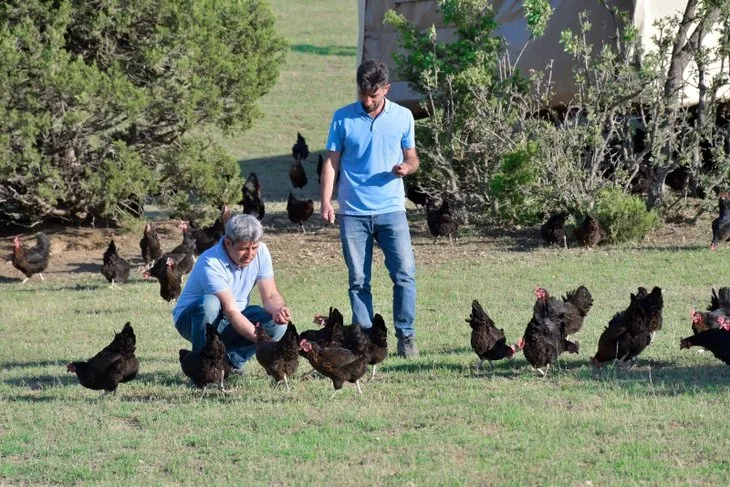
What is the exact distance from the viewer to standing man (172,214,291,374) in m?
8.94

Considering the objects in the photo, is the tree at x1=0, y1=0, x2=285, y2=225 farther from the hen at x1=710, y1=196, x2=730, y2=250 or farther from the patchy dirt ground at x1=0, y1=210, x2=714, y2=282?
the hen at x1=710, y1=196, x2=730, y2=250

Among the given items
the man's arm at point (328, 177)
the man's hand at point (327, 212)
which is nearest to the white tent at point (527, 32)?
the man's arm at point (328, 177)

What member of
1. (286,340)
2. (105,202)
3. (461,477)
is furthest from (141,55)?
(461,477)

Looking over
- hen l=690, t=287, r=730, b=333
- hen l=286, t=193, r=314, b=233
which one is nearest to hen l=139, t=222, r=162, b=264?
hen l=286, t=193, r=314, b=233

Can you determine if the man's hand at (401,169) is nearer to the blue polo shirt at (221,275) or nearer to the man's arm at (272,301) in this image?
the blue polo shirt at (221,275)

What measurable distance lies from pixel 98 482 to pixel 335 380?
2258 mm

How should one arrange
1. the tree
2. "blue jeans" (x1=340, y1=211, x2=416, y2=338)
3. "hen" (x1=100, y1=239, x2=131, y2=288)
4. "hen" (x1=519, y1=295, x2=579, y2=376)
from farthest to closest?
the tree < "hen" (x1=100, y1=239, x2=131, y2=288) < "blue jeans" (x1=340, y1=211, x2=416, y2=338) < "hen" (x1=519, y1=295, x2=579, y2=376)

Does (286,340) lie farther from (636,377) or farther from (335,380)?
(636,377)

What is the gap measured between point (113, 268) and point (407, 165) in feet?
19.4

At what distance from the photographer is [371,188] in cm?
988

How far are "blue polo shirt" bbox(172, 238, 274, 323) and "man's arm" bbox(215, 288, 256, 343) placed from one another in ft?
0.20

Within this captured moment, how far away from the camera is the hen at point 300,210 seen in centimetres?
1761

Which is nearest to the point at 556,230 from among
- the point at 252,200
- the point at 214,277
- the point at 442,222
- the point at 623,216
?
the point at 623,216

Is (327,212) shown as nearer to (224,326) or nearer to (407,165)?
(407,165)
